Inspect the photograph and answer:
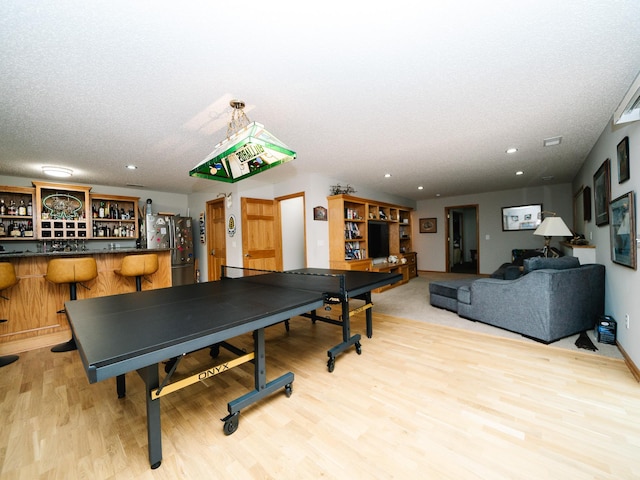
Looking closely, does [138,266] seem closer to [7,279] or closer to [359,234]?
[7,279]

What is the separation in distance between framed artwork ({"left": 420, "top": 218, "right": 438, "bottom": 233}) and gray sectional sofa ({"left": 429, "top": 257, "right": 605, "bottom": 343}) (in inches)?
199

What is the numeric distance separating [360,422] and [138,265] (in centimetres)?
348

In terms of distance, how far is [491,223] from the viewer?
7336 mm

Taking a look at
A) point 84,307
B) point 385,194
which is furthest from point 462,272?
point 84,307

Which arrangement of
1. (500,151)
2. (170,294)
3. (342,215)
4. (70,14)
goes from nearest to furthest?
(70,14), (170,294), (500,151), (342,215)

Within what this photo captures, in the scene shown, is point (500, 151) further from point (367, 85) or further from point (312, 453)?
point (312, 453)

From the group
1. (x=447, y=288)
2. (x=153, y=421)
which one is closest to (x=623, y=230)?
(x=447, y=288)

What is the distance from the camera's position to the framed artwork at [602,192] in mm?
2945

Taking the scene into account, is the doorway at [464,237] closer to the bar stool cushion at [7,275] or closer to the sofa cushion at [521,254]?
the sofa cushion at [521,254]

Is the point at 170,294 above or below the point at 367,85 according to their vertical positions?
below

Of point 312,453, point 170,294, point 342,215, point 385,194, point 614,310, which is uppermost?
point 385,194

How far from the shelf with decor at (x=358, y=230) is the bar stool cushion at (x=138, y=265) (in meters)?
2.93

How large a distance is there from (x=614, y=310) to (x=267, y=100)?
416 centimetres

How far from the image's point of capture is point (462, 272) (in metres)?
8.04
